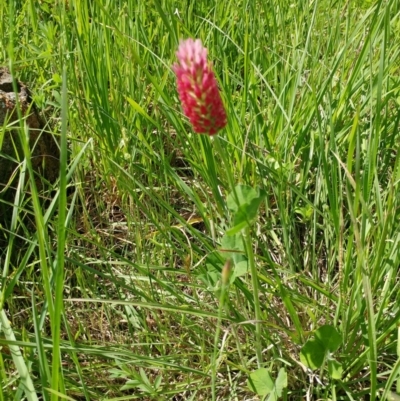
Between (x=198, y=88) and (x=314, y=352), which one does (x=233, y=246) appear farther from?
(x=198, y=88)

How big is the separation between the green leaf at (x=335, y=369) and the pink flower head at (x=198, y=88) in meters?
0.51

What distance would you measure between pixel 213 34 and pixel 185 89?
3.68ft

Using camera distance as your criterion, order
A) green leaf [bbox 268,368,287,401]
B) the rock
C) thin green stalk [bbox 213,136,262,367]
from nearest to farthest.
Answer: thin green stalk [bbox 213,136,262,367] → green leaf [bbox 268,368,287,401] → the rock

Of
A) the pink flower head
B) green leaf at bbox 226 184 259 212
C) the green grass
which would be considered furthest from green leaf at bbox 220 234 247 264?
the pink flower head

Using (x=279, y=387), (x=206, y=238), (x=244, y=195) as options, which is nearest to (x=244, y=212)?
(x=244, y=195)

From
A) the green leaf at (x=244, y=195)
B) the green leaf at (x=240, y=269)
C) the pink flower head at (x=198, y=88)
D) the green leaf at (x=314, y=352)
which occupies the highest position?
the pink flower head at (x=198, y=88)

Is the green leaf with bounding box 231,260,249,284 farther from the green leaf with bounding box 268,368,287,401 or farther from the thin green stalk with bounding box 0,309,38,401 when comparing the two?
the thin green stalk with bounding box 0,309,38,401

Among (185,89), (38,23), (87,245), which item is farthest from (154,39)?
(185,89)

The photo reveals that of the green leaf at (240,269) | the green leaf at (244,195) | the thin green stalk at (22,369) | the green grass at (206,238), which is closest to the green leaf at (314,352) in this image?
the green grass at (206,238)

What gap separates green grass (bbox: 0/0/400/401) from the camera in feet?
3.30

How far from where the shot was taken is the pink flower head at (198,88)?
2.23 feet

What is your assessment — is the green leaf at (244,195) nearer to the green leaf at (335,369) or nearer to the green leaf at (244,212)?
the green leaf at (244,212)

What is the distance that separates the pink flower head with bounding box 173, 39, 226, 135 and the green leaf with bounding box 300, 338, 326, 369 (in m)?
0.48

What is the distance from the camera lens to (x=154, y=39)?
198cm
